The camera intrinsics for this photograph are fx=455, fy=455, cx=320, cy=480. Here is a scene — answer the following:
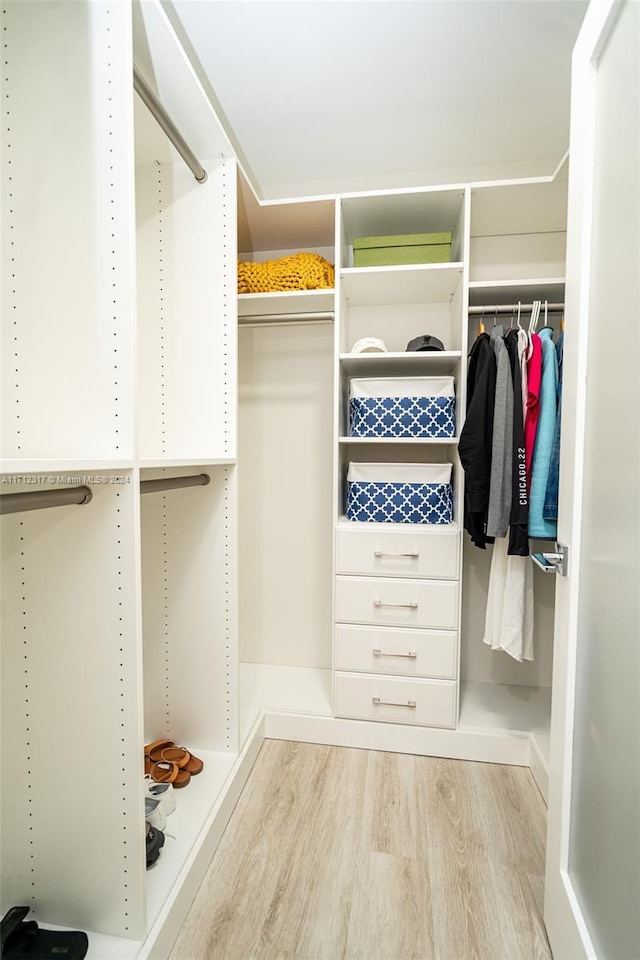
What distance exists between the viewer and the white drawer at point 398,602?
1.84m

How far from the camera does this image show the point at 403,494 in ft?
6.23

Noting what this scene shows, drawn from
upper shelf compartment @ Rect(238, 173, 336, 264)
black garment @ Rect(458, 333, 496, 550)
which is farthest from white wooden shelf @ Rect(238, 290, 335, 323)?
black garment @ Rect(458, 333, 496, 550)

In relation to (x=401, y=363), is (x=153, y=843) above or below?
below

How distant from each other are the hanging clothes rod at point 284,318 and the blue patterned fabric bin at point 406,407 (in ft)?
1.23

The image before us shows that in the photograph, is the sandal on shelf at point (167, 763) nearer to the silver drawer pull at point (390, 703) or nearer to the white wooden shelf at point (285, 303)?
the silver drawer pull at point (390, 703)

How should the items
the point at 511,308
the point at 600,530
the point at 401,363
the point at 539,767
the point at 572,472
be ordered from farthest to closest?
the point at 401,363 < the point at 511,308 < the point at 539,767 < the point at 572,472 < the point at 600,530

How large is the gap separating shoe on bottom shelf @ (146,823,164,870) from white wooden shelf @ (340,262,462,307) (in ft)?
6.54

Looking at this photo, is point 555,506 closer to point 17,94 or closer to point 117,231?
point 117,231

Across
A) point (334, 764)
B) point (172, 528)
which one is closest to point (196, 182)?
point (172, 528)

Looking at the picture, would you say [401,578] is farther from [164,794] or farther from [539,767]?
[164,794]

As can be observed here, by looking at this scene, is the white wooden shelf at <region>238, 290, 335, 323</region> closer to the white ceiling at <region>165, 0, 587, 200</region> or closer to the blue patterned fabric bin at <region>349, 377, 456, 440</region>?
the blue patterned fabric bin at <region>349, 377, 456, 440</region>

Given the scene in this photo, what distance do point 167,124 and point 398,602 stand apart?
1.77 meters

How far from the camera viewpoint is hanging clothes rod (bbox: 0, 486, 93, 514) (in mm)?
736

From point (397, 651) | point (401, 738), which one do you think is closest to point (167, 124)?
point (397, 651)
